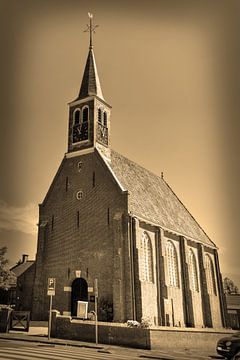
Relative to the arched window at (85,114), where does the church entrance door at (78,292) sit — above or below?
below

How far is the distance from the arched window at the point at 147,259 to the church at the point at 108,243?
79 millimetres

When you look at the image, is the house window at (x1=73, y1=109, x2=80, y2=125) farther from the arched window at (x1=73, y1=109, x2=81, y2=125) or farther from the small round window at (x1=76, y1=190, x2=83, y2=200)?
the small round window at (x1=76, y1=190, x2=83, y2=200)

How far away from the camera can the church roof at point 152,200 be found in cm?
2995

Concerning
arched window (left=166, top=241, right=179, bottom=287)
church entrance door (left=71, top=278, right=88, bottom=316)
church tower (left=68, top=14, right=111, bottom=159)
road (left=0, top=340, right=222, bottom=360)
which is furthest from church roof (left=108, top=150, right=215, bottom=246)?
road (left=0, top=340, right=222, bottom=360)

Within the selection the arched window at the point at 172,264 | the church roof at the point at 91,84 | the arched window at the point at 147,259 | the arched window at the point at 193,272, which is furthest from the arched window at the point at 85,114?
the arched window at the point at 193,272

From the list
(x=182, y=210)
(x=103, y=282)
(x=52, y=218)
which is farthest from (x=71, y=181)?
(x=182, y=210)

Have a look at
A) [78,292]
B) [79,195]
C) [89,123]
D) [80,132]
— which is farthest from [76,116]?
[78,292]

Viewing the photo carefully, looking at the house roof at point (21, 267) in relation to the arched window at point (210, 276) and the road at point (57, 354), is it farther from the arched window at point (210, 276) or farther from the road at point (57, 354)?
the road at point (57, 354)

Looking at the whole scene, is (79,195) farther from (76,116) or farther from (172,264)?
(172,264)

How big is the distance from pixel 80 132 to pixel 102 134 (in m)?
1.97

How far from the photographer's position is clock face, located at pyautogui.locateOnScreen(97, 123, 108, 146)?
101 ft

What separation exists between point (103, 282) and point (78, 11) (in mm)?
20527

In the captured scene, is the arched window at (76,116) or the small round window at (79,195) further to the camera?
the arched window at (76,116)

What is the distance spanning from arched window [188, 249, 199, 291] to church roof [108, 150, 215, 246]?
1.98 m
